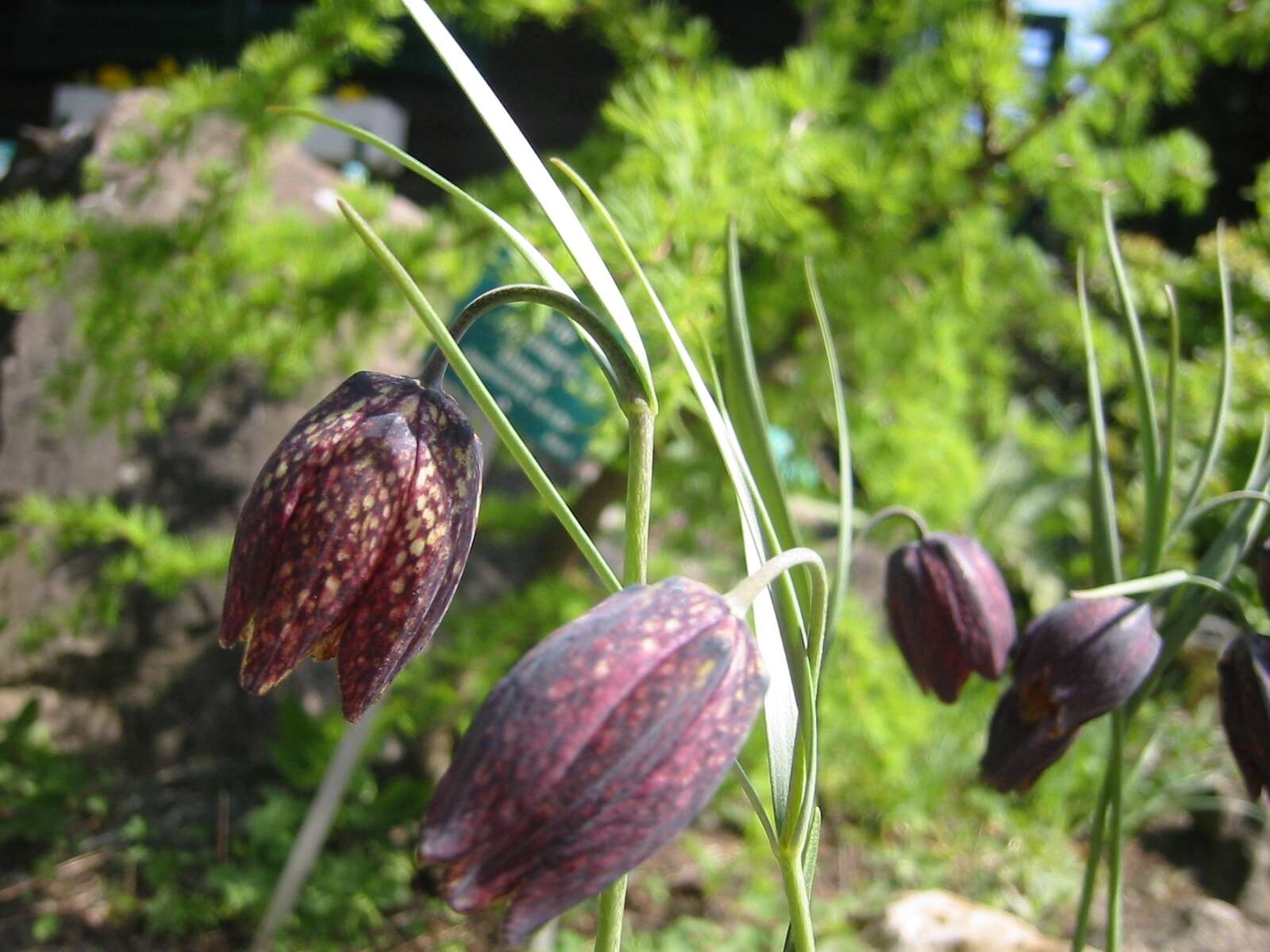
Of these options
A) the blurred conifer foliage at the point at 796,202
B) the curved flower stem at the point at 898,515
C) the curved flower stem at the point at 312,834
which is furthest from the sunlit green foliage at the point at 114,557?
the curved flower stem at the point at 898,515

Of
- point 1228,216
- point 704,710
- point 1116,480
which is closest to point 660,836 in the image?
point 704,710

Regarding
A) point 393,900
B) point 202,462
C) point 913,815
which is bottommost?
point 913,815

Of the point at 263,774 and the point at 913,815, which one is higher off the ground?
the point at 263,774

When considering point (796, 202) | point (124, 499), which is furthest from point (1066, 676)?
point (124, 499)

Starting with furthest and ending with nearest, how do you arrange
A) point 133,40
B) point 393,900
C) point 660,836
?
1. point 133,40
2. point 393,900
3. point 660,836

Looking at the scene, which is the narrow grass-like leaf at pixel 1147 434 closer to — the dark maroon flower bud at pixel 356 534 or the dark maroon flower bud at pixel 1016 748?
the dark maroon flower bud at pixel 1016 748

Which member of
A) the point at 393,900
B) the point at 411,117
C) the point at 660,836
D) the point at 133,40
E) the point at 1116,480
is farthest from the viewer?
the point at 133,40

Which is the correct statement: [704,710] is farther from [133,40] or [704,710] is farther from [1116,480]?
[133,40]

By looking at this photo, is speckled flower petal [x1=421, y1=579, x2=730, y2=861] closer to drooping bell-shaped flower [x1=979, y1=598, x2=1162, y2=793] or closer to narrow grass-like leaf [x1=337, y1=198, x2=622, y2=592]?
narrow grass-like leaf [x1=337, y1=198, x2=622, y2=592]
